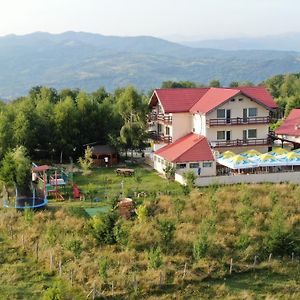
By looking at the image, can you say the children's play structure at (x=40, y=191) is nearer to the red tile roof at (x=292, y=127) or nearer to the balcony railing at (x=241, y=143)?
the balcony railing at (x=241, y=143)

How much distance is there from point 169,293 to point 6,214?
33.7ft

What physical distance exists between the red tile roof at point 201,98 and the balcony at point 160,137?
82.9 inches

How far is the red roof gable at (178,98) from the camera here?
36.9 meters

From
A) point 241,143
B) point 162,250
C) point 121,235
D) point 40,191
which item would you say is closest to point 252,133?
point 241,143

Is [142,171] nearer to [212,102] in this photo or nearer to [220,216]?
[212,102]

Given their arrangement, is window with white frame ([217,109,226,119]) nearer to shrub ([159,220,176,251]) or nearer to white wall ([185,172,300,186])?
white wall ([185,172,300,186])

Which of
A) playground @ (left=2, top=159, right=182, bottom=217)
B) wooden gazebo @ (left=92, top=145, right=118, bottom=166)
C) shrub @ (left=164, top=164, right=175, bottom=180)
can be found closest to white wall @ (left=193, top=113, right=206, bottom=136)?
playground @ (left=2, top=159, right=182, bottom=217)

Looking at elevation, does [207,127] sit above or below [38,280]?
above

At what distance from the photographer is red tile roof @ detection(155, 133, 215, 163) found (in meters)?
32.0

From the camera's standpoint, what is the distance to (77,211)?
83.1 ft

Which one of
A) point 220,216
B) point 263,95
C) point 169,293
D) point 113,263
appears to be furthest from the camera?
point 263,95

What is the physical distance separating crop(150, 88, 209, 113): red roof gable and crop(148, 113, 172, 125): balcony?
30.6 inches

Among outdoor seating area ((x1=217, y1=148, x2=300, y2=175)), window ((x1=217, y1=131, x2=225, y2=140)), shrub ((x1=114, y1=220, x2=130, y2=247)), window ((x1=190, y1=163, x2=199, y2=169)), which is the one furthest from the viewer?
window ((x1=217, y1=131, x2=225, y2=140))

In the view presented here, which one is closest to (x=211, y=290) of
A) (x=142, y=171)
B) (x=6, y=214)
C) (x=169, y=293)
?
(x=169, y=293)
